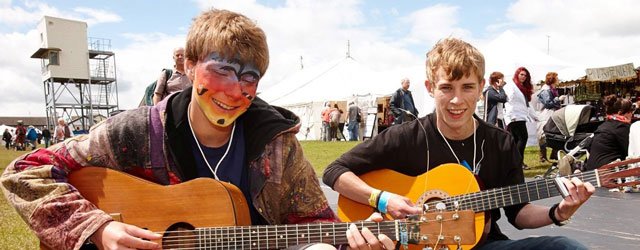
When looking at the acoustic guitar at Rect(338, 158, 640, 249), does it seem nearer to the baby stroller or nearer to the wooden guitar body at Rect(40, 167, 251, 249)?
the wooden guitar body at Rect(40, 167, 251, 249)

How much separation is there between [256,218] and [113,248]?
61 cm

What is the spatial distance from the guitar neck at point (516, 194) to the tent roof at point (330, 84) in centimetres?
2003

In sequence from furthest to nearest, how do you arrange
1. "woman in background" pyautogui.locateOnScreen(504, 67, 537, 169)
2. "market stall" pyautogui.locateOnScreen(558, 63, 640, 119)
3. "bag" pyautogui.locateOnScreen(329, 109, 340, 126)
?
"bag" pyautogui.locateOnScreen(329, 109, 340, 126) → "market stall" pyautogui.locateOnScreen(558, 63, 640, 119) → "woman in background" pyautogui.locateOnScreen(504, 67, 537, 169)

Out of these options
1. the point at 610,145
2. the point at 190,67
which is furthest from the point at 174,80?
the point at 610,145

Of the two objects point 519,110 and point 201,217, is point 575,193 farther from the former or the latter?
point 519,110

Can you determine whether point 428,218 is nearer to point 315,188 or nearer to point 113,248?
point 315,188

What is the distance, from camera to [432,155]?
2.73m

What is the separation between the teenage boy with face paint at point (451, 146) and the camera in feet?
8.42

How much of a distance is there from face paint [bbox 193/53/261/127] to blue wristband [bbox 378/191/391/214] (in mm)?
950

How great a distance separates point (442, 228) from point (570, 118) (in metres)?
7.39

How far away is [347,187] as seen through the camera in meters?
2.81

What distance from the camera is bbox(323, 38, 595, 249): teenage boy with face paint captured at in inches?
101

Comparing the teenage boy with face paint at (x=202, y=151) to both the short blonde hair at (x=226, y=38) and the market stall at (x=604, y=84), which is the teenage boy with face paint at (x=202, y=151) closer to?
the short blonde hair at (x=226, y=38)

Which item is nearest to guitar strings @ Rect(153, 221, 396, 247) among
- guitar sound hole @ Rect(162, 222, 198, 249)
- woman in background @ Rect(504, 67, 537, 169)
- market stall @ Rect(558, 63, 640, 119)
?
guitar sound hole @ Rect(162, 222, 198, 249)
